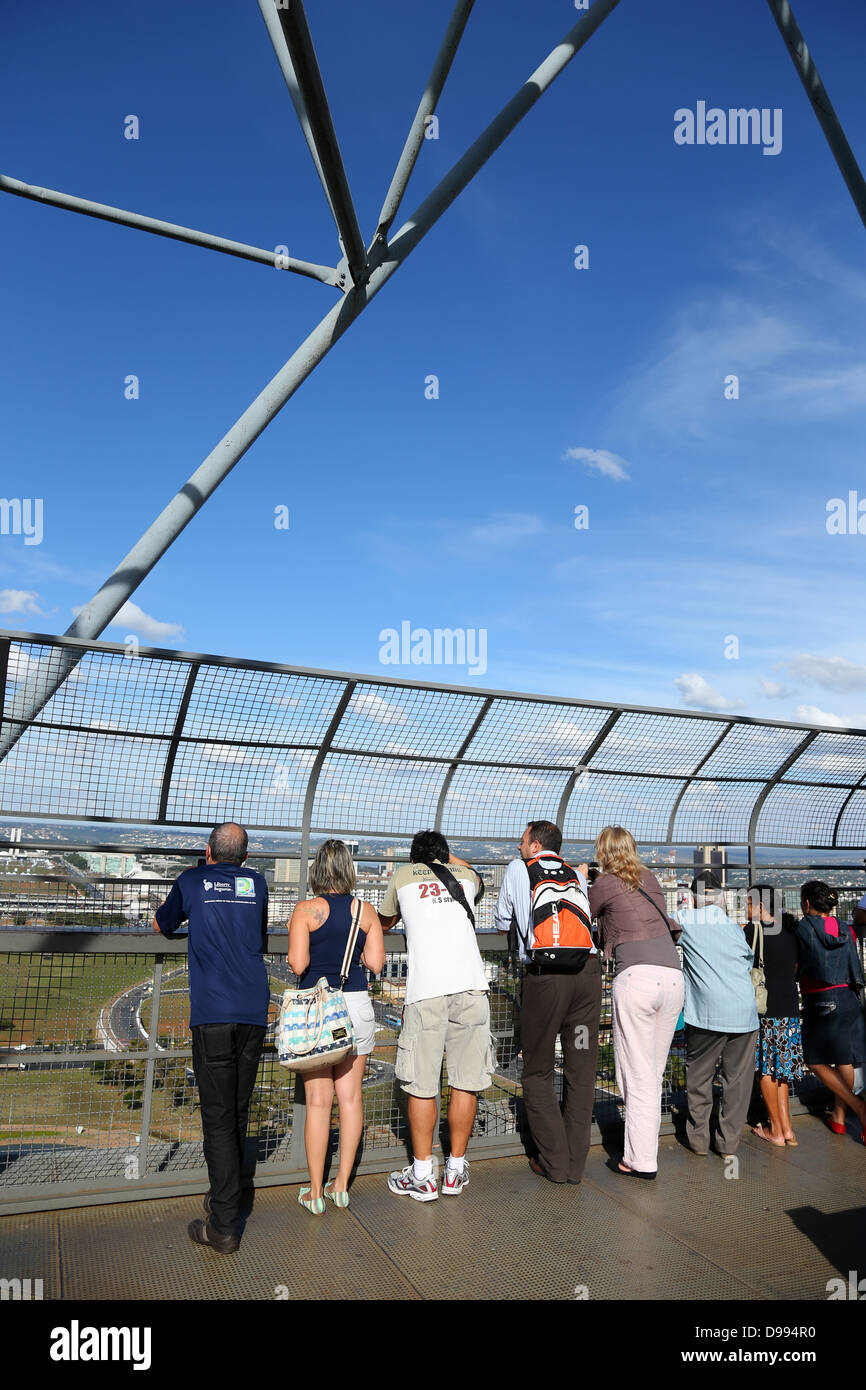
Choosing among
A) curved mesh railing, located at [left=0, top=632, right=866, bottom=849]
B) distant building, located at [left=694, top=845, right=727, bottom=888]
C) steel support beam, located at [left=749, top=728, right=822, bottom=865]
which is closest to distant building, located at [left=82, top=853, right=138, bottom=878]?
curved mesh railing, located at [left=0, top=632, right=866, bottom=849]

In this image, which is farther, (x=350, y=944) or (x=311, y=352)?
A: (x=311, y=352)

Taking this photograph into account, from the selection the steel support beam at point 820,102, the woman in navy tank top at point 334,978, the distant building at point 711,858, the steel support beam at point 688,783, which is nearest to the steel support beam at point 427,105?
the steel support beam at point 820,102

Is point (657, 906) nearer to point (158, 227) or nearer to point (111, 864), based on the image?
point (111, 864)

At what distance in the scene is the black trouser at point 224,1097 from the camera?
3717 mm

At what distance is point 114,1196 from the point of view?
416 centimetres

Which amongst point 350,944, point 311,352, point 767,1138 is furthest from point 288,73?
point 767,1138

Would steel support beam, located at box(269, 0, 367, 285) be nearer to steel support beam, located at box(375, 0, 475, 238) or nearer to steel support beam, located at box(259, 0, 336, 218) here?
steel support beam, located at box(259, 0, 336, 218)

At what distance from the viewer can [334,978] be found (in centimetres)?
413

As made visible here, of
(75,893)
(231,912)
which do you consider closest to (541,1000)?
(231,912)

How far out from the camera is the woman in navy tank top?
4117mm

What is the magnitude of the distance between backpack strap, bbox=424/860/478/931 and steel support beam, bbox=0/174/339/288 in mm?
5207

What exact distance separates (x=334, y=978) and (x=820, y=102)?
9.33 meters
